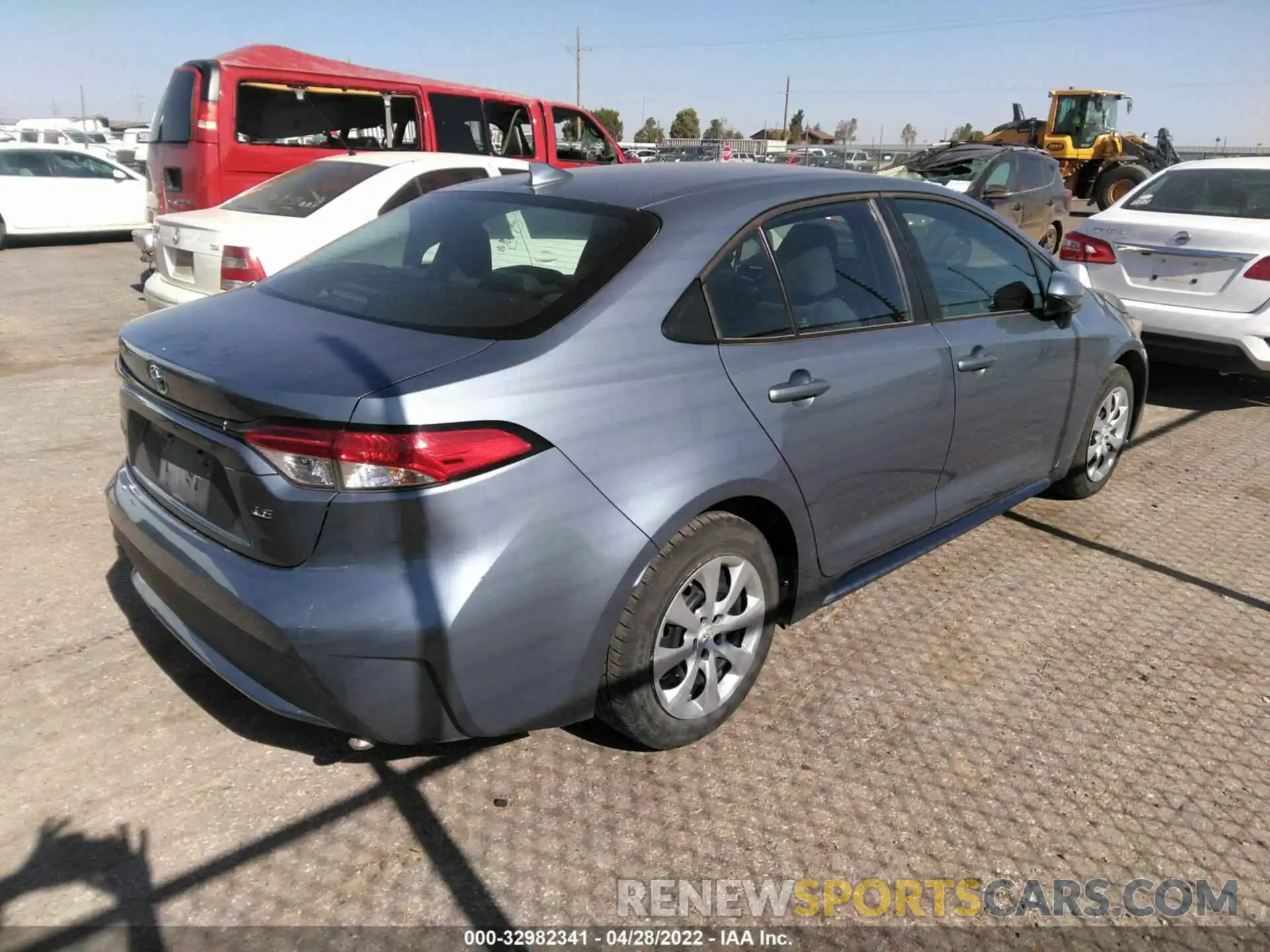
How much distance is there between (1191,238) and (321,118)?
27.0 feet

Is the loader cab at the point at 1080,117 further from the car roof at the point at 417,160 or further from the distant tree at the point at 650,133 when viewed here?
the distant tree at the point at 650,133

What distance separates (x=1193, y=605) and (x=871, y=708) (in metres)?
1.67

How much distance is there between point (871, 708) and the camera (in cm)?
312

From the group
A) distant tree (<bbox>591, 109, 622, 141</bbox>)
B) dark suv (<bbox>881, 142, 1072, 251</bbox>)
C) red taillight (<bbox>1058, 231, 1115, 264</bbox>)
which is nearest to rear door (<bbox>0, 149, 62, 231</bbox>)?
dark suv (<bbox>881, 142, 1072, 251</bbox>)

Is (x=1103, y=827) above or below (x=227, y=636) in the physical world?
below

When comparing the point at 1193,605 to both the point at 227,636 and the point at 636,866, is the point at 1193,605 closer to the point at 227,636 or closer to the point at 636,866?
the point at 636,866

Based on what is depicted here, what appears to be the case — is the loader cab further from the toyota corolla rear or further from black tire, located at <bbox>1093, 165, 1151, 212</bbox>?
the toyota corolla rear

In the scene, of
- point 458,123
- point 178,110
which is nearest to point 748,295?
point 178,110

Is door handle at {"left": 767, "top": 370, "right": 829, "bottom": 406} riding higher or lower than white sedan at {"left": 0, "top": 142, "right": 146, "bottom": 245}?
higher

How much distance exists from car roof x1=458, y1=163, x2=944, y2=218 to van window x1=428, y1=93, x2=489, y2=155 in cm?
787

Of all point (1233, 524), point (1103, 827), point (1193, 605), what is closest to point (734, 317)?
point (1103, 827)

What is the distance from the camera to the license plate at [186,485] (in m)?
2.49

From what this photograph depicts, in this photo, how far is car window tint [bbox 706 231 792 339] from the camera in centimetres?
283

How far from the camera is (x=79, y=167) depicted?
14.6 m
